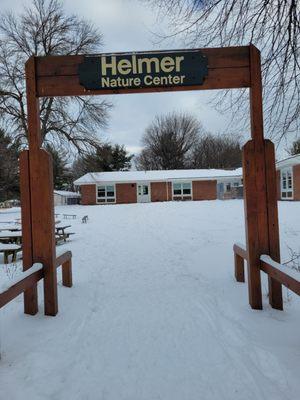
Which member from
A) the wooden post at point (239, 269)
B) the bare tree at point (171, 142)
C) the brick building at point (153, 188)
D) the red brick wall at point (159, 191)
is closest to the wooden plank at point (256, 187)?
the wooden post at point (239, 269)

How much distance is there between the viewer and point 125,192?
4156 centimetres

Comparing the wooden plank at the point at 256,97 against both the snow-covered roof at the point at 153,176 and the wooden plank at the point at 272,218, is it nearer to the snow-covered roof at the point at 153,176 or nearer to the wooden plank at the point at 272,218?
the wooden plank at the point at 272,218

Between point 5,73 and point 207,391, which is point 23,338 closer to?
point 207,391

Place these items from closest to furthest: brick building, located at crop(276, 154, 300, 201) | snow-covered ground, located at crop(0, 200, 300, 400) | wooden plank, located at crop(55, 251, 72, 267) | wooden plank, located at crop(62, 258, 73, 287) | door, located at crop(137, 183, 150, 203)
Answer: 1. snow-covered ground, located at crop(0, 200, 300, 400)
2. wooden plank, located at crop(55, 251, 72, 267)
3. wooden plank, located at crop(62, 258, 73, 287)
4. brick building, located at crop(276, 154, 300, 201)
5. door, located at crop(137, 183, 150, 203)

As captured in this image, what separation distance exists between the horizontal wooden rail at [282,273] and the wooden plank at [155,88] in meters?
2.18

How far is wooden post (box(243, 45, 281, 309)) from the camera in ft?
14.4

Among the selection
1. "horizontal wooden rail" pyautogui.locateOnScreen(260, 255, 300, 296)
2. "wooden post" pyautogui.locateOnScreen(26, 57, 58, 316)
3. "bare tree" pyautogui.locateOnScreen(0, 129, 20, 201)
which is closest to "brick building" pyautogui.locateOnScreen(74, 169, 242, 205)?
"bare tree" pyautogui.locateOnScreen(0, 129, 20, 201)

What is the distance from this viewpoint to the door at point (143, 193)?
136ft

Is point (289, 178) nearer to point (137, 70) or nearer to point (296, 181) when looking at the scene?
point (296, 181)

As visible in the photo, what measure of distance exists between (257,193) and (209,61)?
69.4 inches

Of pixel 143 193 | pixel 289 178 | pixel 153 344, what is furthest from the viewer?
pixel 143 193

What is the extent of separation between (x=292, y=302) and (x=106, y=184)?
37.3 metres

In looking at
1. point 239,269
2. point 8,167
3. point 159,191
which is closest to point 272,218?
point 239,269

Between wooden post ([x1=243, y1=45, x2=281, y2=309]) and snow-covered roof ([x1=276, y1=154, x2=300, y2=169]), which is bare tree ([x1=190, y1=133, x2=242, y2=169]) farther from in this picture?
wooden post ([x1=243, y1=45, x2=281, y2=309])
